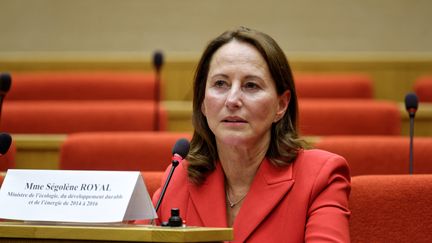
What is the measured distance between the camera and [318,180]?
944mm

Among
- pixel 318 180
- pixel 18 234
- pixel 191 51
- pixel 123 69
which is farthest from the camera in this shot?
pixel 191 51

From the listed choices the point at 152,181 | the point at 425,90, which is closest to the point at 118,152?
the point at 152,181

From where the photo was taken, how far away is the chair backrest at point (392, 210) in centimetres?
99

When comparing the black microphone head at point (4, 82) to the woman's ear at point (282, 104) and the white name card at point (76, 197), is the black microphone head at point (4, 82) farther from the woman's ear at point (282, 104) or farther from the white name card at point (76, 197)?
the woman's ear at point (282, 104)

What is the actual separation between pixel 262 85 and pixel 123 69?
5.38 feet

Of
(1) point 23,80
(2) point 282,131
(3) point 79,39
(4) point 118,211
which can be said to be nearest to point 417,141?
(2) point 282,131

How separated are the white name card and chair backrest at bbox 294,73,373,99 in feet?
4.90

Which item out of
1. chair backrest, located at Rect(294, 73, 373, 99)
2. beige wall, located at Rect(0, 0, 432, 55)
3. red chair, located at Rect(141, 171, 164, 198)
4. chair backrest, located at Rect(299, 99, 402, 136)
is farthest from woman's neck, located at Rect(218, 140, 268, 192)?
beige wall, located at Rect(0, 0, 432, 55)

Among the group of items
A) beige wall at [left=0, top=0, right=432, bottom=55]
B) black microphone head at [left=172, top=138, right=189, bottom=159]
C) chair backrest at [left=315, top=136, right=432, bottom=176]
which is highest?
beige wall at [left=0, top=0, right=432, bottom=55]

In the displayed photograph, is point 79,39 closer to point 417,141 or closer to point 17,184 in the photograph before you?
point 417,141

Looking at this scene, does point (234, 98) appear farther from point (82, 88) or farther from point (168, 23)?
Result: point (168, 23)

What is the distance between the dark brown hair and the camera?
1023 millimetres

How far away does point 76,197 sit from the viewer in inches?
31.0

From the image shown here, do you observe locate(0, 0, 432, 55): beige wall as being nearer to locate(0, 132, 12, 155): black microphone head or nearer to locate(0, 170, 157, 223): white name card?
locate(0, 132, 12, 155): black microphone head
